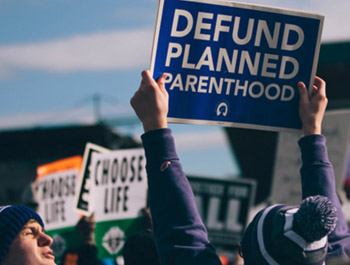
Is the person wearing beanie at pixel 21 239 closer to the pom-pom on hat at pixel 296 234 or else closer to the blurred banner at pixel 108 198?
the pom-pom on hat at pixel 296 234

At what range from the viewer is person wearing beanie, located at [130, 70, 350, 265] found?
2029 mm

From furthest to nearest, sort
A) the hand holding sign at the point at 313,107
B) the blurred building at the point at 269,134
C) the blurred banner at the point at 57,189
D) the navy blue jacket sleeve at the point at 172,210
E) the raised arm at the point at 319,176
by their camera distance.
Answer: the blurred building at the point at 269,134
the blurred banner at the point at 57,189
the hand holding sign at the point at 313,107
the raised arm at the point at 319,176
the navy blue jacket sleeve at the point at 172,210

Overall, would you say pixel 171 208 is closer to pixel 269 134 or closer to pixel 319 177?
pixel 319 177

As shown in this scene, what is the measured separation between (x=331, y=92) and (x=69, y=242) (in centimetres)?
2393

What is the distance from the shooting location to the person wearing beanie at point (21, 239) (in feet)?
8.24

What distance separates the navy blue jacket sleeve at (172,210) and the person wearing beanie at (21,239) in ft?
1.72

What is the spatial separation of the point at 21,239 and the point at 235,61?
112 centimetres

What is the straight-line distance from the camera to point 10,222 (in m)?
2.54

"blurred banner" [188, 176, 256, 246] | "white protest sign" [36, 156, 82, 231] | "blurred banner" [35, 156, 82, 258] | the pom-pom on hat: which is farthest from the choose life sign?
"blurred banner" [188, 176, 256, 246]

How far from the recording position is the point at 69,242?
634 centimetres

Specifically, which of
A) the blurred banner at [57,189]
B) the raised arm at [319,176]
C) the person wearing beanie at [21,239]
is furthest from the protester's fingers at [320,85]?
the blurred banner at [57,189]

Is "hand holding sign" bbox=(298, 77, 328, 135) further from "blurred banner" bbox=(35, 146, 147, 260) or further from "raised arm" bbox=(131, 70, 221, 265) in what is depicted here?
"blurred banner" bbox=(35, 146, 147, 260)

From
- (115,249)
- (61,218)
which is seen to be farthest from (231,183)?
(115,249)

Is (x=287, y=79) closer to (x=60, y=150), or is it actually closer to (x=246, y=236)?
(x=246, y=236)
